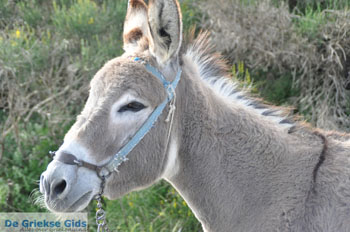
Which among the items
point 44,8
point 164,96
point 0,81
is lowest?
point 0,81

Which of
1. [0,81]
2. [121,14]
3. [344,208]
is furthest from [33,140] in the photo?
[344,208]

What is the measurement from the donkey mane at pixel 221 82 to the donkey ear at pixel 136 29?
278mm

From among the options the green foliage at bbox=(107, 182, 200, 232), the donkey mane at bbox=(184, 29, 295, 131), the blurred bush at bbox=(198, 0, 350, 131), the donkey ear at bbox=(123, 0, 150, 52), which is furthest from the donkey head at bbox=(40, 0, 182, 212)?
the blurred bush at bbox=(198, 0, 350, 131)

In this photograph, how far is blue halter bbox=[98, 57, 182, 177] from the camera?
7.56ft

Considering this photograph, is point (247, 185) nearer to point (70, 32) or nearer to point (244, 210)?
point (244, 210)

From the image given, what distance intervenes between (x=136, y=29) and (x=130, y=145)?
837 millimetres

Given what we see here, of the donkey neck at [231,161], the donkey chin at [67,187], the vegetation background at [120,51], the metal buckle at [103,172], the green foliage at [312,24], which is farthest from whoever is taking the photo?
the green foliage at [312,24]

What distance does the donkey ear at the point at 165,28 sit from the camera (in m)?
2.28

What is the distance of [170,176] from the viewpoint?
8.38 feet

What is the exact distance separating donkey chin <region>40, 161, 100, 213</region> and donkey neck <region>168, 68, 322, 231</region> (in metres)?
0.54

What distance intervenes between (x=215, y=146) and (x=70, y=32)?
400 cm

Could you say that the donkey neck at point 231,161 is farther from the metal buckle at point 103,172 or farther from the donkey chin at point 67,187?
the donkey chin at point 67,187

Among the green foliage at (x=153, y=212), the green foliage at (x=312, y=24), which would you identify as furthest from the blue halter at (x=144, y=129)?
the green foliage at (x=312, y=24)

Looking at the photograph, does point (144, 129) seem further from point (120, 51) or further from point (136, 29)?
point (120, 51)
